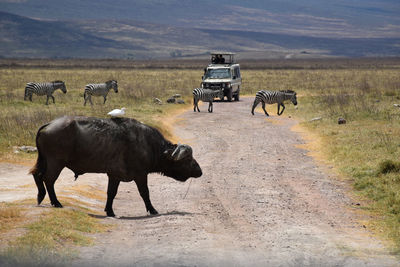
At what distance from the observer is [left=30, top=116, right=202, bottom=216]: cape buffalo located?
10602 mm

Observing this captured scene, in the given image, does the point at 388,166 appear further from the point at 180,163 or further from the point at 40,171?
the point at 40,171

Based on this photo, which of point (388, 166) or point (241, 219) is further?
point (388, 166)

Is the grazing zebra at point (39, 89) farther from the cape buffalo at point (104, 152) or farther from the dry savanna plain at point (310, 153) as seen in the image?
the cape buffalo at point (104, 152)

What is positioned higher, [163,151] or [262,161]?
[163,151]

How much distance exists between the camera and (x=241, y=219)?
10.7 metres

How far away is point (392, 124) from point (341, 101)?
9.89 metres

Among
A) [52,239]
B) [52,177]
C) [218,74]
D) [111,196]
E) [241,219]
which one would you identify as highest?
[52,177]

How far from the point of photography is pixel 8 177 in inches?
578

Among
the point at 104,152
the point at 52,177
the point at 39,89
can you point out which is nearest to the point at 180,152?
the point at 104,152

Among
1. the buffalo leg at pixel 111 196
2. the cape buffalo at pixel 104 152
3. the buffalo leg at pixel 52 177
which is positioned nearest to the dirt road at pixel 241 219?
the buffalo leg at pixel 111 196

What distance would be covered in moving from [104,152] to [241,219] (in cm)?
255

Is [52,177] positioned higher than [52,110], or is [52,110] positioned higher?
[52,177]

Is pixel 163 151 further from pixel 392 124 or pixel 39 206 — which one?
pixel 392 124

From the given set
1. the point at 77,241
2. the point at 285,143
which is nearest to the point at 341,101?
the point at 285,143
